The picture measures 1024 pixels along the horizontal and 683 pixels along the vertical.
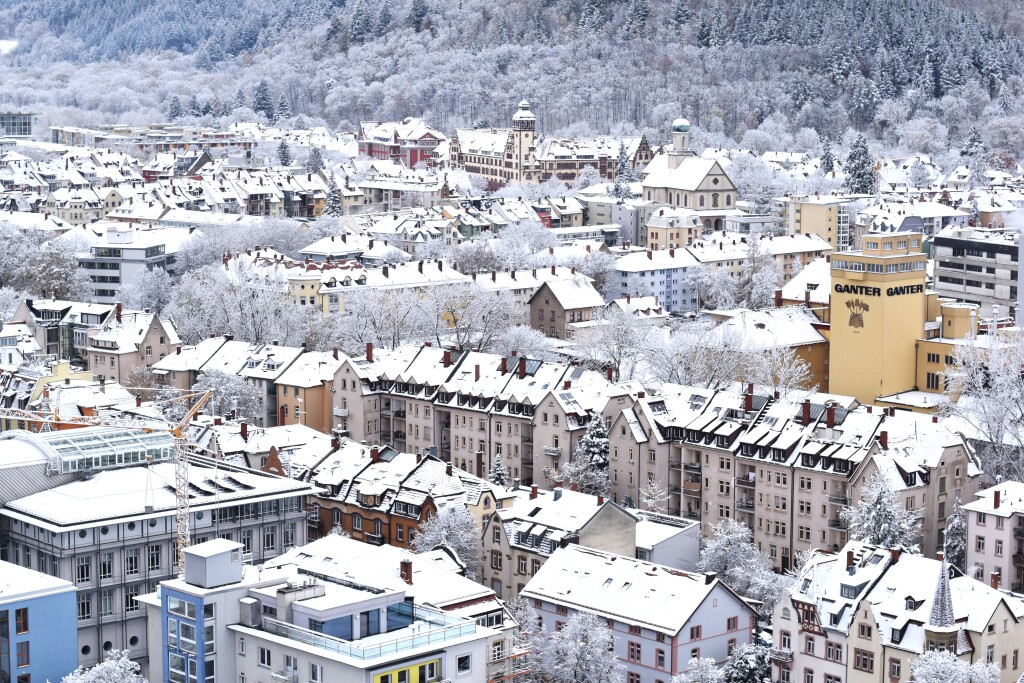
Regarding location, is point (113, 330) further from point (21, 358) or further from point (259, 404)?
point (259, 404)

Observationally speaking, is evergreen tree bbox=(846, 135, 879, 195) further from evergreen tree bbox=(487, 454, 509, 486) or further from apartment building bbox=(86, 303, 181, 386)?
evergreen tree bbox=(487, 454, 509, 486)

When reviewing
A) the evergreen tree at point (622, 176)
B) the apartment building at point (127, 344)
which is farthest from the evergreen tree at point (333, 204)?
the apartment building at point (127, 344)

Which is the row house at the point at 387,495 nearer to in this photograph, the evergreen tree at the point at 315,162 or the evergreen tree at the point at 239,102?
the evergreen tree at the point at 315,162

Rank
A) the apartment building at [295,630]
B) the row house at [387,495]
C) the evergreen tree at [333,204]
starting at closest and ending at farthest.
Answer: the apartment building at [295,630], the row house at [387,495], the evergreen tree at [333,204]

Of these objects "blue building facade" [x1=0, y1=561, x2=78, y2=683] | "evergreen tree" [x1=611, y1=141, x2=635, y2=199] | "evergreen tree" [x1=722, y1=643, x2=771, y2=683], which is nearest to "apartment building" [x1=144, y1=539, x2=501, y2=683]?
"blue building facade" [x1=0, y1=561, x2=78, y2=683]

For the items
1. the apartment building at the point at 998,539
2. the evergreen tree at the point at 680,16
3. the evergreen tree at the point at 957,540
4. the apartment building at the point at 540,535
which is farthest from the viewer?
the evergreen tree at the point at 680,16

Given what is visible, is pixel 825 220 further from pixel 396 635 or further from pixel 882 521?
pixel 396 635

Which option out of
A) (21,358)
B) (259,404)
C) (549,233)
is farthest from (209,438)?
(549,233)
